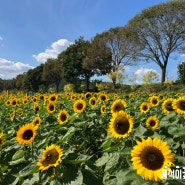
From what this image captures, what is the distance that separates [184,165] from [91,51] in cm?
5035

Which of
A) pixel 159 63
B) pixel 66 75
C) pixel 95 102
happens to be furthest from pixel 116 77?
pixel 95 102

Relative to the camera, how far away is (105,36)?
53812 mm

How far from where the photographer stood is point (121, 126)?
3256 millimetres

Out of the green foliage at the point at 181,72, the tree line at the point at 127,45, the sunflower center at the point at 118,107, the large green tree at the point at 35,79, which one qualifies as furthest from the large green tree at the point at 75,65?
the sunflower center at the point at 118,107

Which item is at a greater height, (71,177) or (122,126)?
(122,126)

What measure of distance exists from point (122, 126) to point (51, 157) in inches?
32.7

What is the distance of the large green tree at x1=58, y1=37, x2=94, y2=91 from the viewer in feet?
183

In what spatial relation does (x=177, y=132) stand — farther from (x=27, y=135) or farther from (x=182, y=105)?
(x=27, y=135)

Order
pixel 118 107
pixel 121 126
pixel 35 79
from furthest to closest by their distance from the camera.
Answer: pixel 35 79 → pixel 118 107 → pixel 121 126

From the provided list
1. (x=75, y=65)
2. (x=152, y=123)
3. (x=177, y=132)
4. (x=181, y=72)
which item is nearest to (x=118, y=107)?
(x=152, y=123)

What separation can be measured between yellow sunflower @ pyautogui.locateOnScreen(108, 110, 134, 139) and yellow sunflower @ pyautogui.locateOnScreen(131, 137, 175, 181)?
2.84 ft

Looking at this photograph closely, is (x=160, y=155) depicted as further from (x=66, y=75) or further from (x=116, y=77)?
(x=66, y=75)

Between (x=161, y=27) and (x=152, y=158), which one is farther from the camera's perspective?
(x=161, y=27)

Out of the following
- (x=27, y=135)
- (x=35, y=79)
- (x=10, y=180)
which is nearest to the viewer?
(x=10, y=180)
